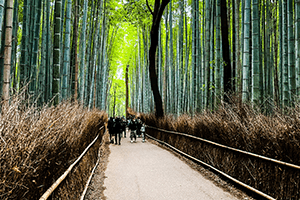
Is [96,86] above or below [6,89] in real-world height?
above

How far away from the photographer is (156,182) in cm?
464

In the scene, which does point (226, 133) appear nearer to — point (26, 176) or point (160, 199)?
point (160, 199)

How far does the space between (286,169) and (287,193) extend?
28cm

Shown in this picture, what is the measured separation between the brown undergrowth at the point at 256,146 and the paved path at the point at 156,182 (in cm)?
48

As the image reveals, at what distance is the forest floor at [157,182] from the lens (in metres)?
3.91

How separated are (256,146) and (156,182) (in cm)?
183

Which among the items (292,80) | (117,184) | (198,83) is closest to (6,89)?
(117,184)

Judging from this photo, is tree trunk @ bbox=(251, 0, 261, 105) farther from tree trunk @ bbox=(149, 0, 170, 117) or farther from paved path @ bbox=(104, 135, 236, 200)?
tree trunk @ bbox=(149, 0, 170, 117)

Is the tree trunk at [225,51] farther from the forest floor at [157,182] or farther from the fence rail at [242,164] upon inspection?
the forest floor at [157,182]

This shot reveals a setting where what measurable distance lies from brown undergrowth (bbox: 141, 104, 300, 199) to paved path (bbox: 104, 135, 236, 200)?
1.58ft

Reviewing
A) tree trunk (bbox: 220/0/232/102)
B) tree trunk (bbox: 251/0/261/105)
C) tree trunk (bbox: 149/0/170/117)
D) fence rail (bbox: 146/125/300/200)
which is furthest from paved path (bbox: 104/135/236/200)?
tree trunk (bbox: 149/0/170/117)

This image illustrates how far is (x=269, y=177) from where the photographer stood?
3.44 metres

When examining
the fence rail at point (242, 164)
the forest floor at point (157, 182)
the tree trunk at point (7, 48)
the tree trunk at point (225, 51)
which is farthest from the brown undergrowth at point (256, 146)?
the tree trunk at point (7, 48)

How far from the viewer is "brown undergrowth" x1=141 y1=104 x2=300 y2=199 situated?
3.17 metres
